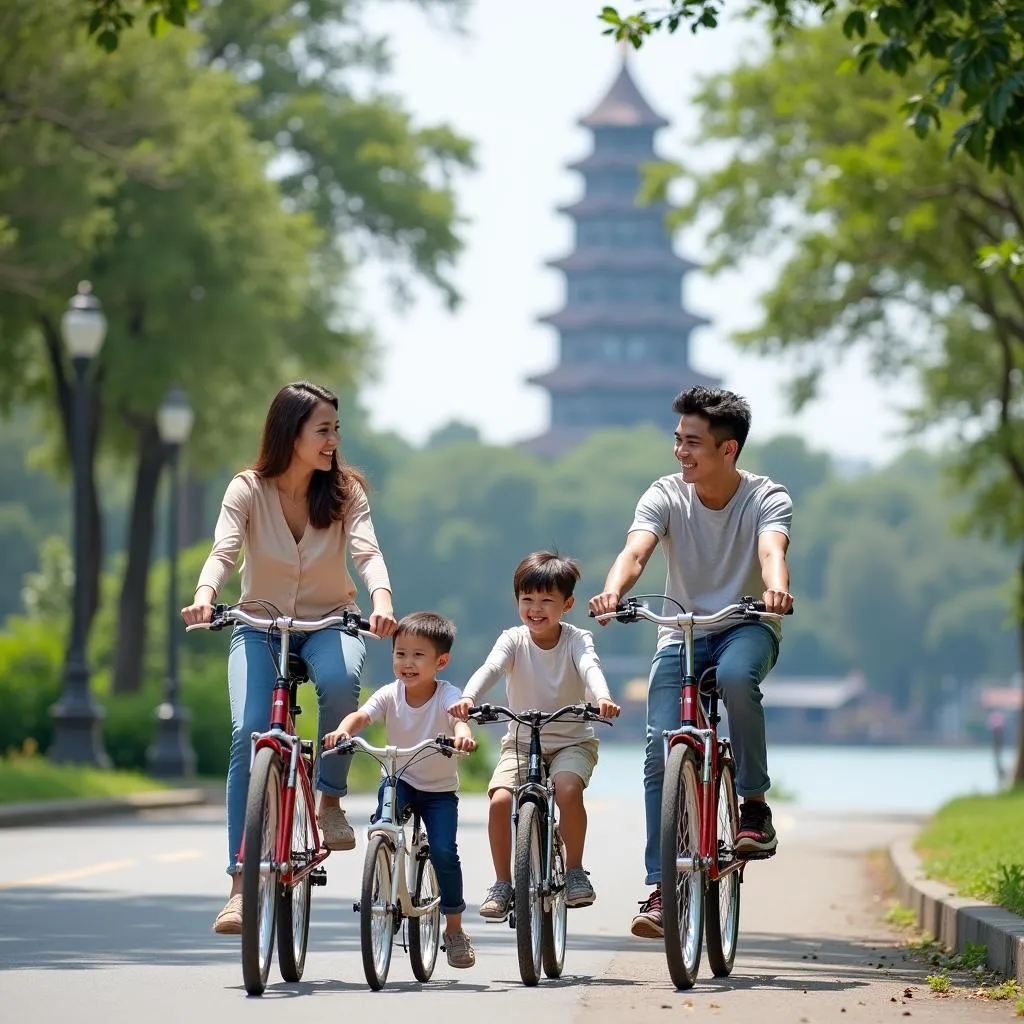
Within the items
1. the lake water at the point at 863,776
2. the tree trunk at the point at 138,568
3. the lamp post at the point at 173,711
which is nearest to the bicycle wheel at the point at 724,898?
the lamp post at the point at 173,711

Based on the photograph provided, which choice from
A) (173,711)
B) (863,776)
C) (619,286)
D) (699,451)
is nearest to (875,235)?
(173,711)

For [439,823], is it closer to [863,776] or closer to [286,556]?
[286,556]

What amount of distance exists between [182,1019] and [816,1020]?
1824mm

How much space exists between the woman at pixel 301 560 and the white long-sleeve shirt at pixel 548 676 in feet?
1.60

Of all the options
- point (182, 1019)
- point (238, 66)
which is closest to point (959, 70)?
point (182, 1019)

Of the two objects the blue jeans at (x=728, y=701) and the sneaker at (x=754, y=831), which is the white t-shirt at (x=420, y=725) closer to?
the blue jeans at (x=728, y=701)

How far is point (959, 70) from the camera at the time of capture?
1118 centimetres

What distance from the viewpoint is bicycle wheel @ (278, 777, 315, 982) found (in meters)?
8.29

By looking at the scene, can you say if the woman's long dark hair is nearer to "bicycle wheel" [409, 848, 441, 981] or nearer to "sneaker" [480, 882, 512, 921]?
"bicycle wheel" [409, 848, 441, 981]

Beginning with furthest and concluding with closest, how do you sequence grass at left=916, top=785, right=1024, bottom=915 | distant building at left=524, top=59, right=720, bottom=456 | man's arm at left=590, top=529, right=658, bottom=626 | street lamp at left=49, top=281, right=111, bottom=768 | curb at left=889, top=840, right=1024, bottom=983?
distant building at left=524, top=59, right=720, bottom=456, street lamp at left=49, top=281, right=111, bottom=768, grass at left=916, top=785, right=1024, bottom=915, curb at left=889, top=840, right=1024, bottom=983, man's arm at left=590, top=529, right=658, bottom=626

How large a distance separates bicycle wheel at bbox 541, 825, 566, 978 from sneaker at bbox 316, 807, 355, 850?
665mm

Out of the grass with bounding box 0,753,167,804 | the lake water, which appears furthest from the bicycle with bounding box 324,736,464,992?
the lake water

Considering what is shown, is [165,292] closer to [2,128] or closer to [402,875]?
[2,128]

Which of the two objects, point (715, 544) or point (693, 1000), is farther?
point (715, 544)
